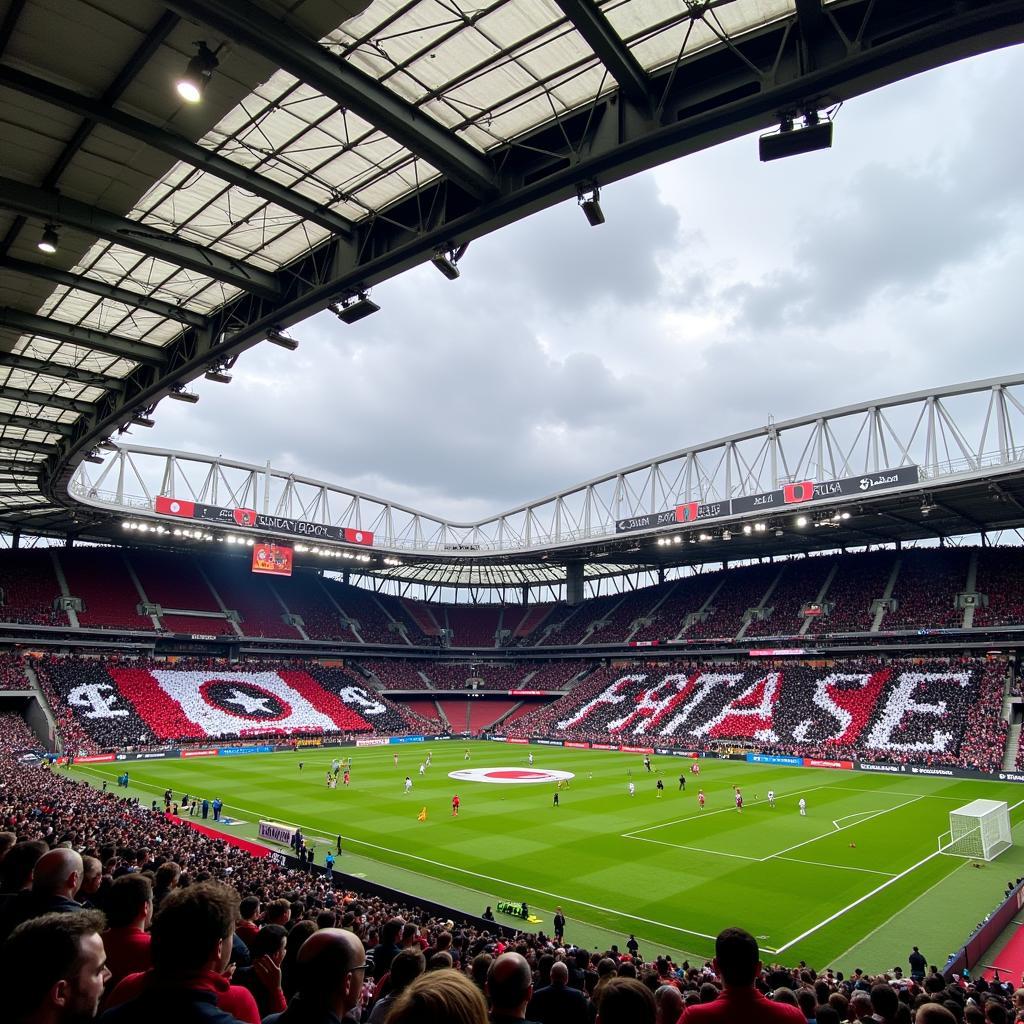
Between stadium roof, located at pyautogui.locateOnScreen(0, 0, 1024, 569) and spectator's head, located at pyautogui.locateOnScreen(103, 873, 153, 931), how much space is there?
32.8 ft

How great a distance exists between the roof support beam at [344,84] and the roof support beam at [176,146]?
317 cm

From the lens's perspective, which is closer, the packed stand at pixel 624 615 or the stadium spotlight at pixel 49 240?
the stadium spotlight at pixel 49 240

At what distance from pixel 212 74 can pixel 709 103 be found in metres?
7.54

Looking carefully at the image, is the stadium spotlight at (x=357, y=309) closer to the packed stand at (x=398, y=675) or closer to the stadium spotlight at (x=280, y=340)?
the stadium spotlight at (x=280, y=340)

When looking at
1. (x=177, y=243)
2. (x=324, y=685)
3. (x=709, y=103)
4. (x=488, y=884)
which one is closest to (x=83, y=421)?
(x=177, y=243)

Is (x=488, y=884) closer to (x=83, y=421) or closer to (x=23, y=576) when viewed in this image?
(x=83, y=421)

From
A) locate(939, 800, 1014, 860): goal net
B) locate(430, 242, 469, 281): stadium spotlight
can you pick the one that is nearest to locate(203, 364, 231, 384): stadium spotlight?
locate(430, 242, 469, 281): stadium spotlight

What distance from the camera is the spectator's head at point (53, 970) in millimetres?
2855

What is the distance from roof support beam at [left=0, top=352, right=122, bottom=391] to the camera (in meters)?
22.1

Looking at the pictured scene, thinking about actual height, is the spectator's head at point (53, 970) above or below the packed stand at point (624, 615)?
below

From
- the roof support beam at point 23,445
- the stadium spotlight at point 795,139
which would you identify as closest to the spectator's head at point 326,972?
the stadium spotlight at point 795,139

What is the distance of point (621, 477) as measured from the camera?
257 feet

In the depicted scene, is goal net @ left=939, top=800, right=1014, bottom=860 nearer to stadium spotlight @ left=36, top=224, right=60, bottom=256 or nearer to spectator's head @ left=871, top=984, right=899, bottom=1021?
spectator's head @ left=871, top=984, right=899, bottom=1021

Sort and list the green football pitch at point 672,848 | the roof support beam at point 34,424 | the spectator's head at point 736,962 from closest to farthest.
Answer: the spectator's head at point 736,962
the green football pitch at point 672,848
the roof support beam at point 34,424
